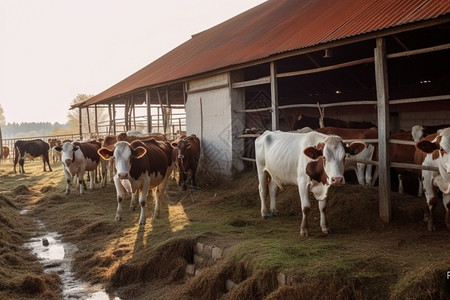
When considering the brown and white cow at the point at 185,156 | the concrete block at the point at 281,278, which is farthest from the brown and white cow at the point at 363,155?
the brown and white cow at the point at 185,156

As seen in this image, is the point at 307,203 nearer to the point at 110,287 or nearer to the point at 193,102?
the point at 110,287

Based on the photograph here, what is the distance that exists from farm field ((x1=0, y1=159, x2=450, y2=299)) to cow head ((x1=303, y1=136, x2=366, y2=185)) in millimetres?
918

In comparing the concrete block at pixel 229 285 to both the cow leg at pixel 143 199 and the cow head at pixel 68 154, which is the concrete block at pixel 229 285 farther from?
the cow head at pixel 68 154

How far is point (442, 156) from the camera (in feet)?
21.0

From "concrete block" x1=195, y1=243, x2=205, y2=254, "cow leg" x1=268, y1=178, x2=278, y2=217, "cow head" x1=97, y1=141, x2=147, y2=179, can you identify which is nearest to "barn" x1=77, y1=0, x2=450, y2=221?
"cow leg" x1=268, y1=178, x2=278, y2=217

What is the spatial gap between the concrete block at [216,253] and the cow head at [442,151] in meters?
3.31

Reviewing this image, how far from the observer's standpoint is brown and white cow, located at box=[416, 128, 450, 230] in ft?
20.7

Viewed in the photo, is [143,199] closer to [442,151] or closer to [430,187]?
[430,187]

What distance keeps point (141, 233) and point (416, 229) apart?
15.7 feet

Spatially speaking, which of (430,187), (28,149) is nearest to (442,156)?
(430,187)

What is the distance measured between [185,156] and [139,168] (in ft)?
14.9

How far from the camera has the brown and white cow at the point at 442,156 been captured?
20.7ft

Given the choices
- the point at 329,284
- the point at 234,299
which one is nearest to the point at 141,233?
the point at 234,299

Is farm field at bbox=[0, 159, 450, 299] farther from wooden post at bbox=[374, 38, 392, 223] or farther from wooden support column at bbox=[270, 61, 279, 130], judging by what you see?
wooden support column at bbox=[270, 61, 279, 130]
